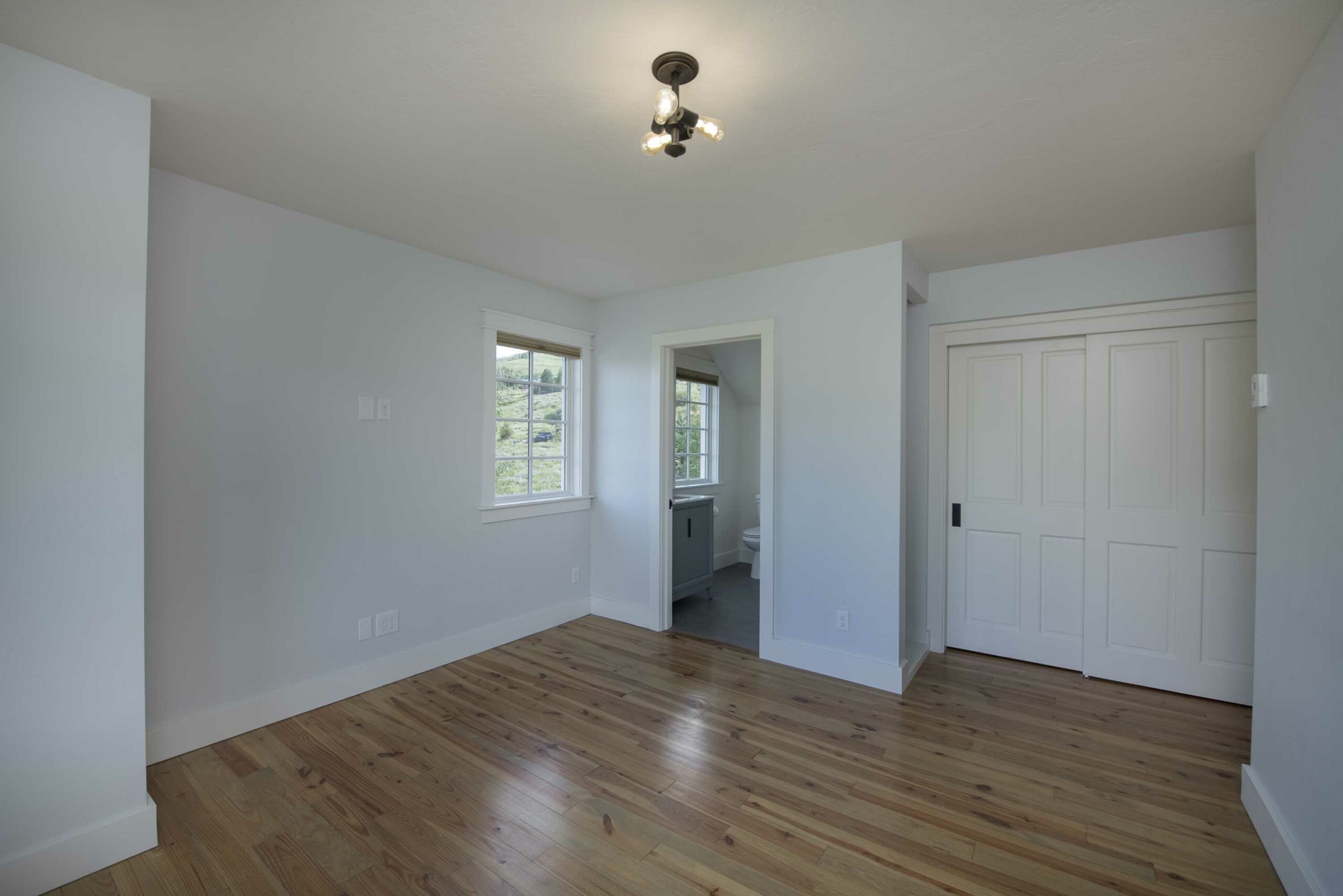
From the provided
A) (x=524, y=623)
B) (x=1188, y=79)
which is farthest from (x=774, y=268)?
(x=524, y=623)

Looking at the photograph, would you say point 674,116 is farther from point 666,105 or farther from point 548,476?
point 548,476

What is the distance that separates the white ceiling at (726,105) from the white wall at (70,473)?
0.25 meters

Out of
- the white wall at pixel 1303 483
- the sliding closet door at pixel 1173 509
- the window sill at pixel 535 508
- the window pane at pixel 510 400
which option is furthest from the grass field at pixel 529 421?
the white wall at pixel 1303 483

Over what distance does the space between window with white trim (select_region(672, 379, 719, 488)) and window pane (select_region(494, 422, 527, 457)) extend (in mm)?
2088

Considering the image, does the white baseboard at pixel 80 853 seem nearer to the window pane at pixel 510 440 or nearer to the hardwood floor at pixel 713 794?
the hardwood floor at pixel 713 794

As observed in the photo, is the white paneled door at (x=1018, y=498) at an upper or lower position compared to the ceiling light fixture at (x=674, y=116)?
lower

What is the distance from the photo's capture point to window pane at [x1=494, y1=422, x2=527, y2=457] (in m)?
3.92

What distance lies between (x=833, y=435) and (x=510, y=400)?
219 cm

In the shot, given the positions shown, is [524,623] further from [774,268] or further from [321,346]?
[774,268]

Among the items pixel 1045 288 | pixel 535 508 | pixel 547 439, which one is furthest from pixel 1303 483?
pixel 547 439

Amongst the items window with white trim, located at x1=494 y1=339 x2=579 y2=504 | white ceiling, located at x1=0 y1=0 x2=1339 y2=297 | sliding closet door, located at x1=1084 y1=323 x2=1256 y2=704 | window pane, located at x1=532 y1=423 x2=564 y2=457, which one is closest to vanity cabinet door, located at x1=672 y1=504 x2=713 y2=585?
window with white trim, located at x1=494 y1=339 x2=579 y2=504

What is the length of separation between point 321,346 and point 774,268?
264 cm

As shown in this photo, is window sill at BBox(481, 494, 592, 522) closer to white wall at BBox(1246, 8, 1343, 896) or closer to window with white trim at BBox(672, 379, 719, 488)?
window with white trim at BBox(672, 379, 719, 488)

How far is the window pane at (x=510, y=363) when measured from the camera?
152 inches
